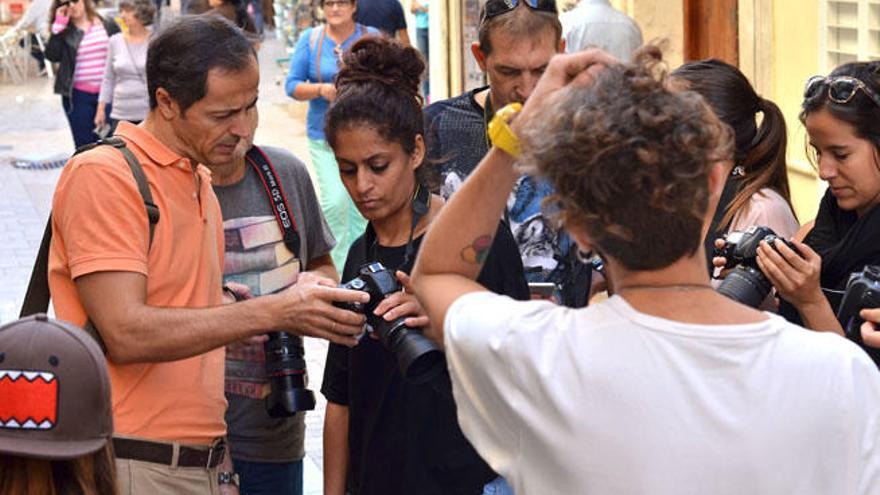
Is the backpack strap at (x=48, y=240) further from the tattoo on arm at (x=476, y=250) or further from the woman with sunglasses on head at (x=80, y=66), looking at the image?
the woman with sunglasses on head at (x=80, y=66)

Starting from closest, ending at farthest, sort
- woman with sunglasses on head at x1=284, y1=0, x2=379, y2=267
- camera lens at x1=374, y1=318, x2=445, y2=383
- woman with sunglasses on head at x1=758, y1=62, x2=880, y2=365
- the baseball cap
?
the baseball cap → camera lens at x1=374, y1=318, x2=445, y2=383 → woman with sunglasses on head at x1=758, y1=62, x2=880, y2=365 → woman with sunglasses on head at x1=284, y1=0, x2=379, y2=267

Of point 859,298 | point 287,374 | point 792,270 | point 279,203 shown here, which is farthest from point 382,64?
point 859,298

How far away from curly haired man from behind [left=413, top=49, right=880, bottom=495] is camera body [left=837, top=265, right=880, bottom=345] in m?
0.97

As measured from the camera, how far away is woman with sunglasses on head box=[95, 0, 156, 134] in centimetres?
1160

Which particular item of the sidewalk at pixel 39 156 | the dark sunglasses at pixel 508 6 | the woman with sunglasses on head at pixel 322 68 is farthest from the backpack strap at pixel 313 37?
the dark sunglasses at pixel 508 6

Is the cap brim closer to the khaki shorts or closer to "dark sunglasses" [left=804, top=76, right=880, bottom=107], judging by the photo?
the khaki shorts

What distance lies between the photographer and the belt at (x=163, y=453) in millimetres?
3613

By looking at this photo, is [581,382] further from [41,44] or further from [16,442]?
[41,44]

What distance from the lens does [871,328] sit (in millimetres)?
3240

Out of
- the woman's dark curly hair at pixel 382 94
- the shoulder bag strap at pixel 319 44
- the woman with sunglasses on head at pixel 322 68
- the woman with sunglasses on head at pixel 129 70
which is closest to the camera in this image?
the woman's dark curly hair at pixel 382 94

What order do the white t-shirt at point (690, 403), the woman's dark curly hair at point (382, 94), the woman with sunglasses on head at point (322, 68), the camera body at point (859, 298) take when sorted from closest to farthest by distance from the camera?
1. the white t-shirt at point (690, 403)
2. the camera body at point (859, 298)
3. the woman's dark curly hair at point (382, 94)
4. the woman with sunglasses on head at point (322, 68)

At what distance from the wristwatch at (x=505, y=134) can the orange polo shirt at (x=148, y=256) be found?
127 centimetres

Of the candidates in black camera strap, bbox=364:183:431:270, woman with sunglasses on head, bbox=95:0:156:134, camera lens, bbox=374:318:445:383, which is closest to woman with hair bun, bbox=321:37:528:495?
black camera strap, bbox=364:183:431:270

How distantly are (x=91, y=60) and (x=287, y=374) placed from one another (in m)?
9.85
